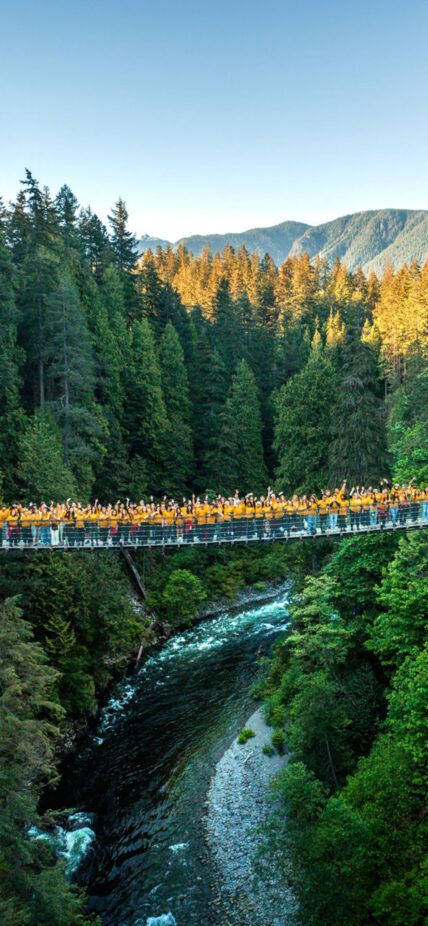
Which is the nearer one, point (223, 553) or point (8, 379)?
point (8, 379)

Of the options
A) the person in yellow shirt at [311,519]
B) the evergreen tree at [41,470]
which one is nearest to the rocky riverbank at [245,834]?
the person in yellow shirt at [311,519]

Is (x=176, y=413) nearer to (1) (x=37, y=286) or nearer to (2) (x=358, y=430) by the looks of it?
(1) (x=37, y=286)

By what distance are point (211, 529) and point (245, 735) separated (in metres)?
7.22

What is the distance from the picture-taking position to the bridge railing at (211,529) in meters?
18.6

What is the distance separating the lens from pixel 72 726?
20.9m

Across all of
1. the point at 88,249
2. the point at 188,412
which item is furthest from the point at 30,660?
the point at 88,249

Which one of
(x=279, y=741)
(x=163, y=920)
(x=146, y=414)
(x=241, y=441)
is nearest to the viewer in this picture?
(x=163, y=920)

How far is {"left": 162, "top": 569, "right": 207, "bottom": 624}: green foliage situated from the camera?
32.4 meters

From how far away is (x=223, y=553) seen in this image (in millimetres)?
39969

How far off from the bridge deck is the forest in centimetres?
102

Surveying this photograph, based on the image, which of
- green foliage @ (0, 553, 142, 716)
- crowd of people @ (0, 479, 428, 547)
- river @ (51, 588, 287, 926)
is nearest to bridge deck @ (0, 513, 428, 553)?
crowd of people @ (0, 479, 428, 547)

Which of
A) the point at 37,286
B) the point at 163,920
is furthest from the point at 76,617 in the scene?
the point at 37,286

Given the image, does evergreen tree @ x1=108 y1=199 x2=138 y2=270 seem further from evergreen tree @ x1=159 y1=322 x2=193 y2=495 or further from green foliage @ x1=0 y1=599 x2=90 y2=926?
green foliage @ x1=0 y1=599 x2=90 y2=926

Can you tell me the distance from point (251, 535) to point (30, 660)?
803 centimetres
